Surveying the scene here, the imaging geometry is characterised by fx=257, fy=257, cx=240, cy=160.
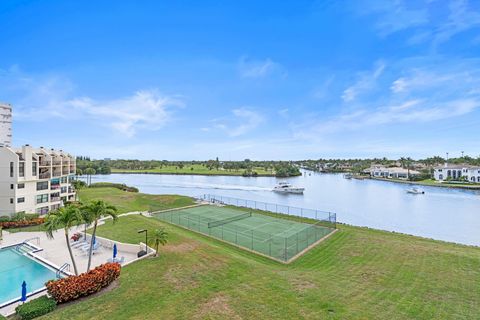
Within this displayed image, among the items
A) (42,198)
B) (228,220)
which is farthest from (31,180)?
(228,220)

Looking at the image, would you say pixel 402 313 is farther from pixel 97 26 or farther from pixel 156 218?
pixel 97 26

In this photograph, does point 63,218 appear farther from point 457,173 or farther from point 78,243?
point 457,173

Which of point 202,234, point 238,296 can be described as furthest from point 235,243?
point 238,296

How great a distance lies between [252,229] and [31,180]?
28.7 meters

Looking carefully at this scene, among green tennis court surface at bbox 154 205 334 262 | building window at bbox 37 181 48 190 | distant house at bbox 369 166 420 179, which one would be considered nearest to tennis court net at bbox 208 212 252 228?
green tennis court surface at bbox 154 205 334 262

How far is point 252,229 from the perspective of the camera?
28.0 metres

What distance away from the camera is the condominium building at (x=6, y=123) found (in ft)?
161

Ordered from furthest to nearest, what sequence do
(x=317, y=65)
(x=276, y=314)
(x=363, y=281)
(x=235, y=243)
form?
(x=317, y=65)
(x=235, y=243)
(x=363, y=281)
(x=276, y=314)

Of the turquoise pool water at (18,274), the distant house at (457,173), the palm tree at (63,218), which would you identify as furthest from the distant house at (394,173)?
the turquoise pool water at (18,274)

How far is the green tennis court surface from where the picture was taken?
21.8 metres

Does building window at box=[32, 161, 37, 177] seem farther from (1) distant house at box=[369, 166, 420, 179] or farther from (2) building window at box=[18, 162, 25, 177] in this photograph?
(1) distant house at box=[369, 166, 420, 179]

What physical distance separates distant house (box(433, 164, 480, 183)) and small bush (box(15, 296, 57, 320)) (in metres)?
125

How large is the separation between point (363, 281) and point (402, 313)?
3.77m

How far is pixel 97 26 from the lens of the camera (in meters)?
27.0
